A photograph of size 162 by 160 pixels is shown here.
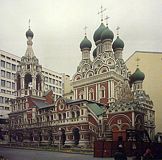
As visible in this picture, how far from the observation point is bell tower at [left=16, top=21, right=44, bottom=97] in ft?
67.1

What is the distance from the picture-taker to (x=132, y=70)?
73.5 feet

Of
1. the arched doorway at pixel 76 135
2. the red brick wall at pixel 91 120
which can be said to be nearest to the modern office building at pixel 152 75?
the red brick wall at pixel 91 120

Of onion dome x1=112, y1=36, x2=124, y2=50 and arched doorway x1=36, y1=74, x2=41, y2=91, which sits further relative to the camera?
onion dome x1=112, y1=36, x2=124, y2=50

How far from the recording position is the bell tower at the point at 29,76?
67.1 feet

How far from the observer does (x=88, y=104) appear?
16.9 meters

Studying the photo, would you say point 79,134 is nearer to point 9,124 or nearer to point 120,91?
point 120,91

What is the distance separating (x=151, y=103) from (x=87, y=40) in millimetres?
6365

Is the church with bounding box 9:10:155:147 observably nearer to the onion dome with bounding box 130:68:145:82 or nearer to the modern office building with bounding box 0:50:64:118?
the onion dome with bounding box 130:68:145:82

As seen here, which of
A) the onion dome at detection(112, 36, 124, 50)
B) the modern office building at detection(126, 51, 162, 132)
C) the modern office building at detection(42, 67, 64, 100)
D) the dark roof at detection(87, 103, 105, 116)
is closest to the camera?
the modern office building at detection(126, 51, 162, 132)

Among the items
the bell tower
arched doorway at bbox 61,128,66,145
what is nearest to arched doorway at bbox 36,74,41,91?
the bell tower

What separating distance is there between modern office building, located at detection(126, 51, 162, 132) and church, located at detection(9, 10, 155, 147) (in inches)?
23.3

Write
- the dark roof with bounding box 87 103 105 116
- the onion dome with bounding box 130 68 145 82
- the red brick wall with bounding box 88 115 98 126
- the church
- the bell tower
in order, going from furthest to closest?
the onion dome with bounding box 130 68 145 82 → the bell tower → the dark roof with bounding box 87 103 105 116 → the red brick wall with bounding box 88 115 98 126 → the church

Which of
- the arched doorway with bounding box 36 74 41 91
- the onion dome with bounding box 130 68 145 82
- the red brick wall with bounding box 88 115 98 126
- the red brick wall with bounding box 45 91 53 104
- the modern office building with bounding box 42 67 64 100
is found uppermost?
the modern office building with bounding box 42 67 64 100

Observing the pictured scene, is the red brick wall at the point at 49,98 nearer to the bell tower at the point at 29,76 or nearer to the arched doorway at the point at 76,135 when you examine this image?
the bell tower at the point at 29,76
